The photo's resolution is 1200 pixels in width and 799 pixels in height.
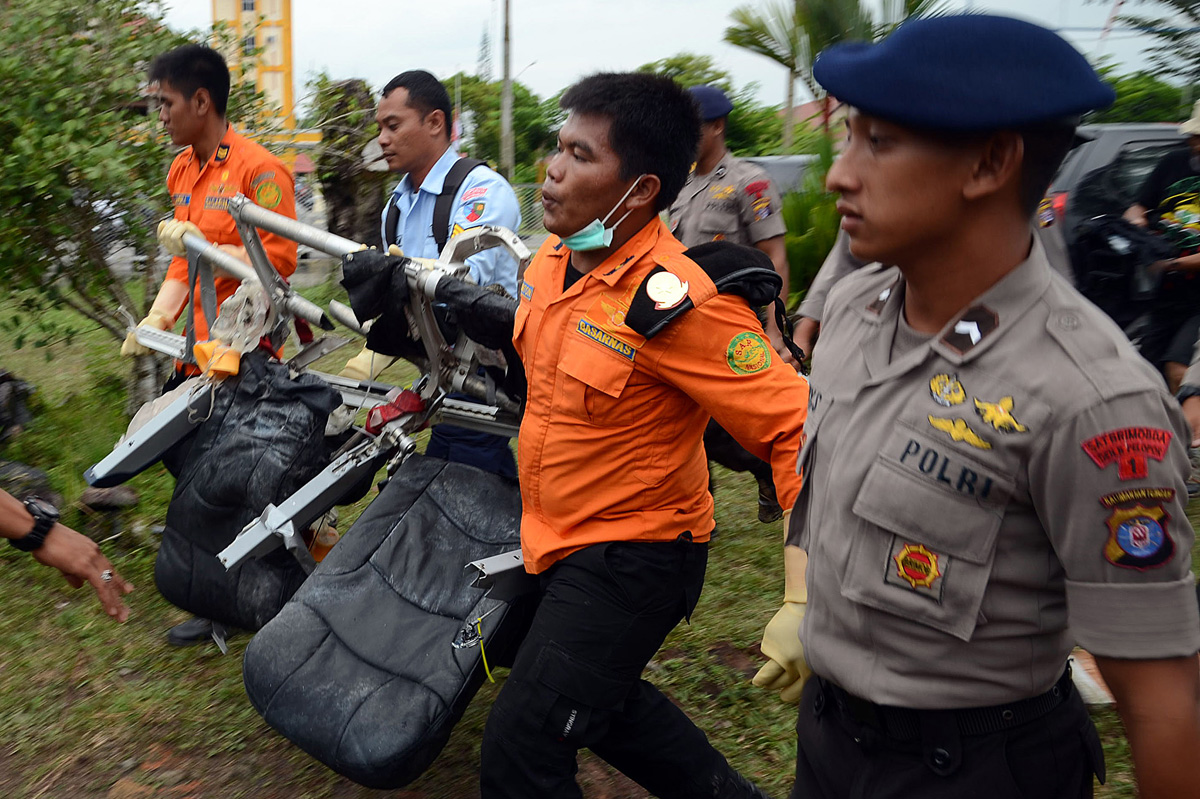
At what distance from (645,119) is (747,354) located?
61 centimetres

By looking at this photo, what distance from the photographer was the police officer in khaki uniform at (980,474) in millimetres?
1215

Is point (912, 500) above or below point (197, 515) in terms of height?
above

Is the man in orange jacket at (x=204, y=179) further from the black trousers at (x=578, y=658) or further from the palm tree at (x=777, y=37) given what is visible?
the palm tree at (x=777, y=37)

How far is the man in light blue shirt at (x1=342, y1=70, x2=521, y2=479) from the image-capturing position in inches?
135

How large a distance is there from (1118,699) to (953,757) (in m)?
0.24

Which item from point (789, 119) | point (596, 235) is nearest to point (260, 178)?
point (596, 235)

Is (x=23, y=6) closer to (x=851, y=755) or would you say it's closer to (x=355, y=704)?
(x=355, y=704)

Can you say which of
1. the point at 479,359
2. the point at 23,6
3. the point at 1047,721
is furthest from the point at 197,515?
the point at 23,6

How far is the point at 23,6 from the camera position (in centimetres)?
526

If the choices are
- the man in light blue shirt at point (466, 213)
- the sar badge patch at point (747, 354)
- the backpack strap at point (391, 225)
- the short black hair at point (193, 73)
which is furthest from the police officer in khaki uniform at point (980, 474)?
the short black hair at point (193, 73)

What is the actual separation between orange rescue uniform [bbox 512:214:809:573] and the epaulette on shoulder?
0.02 m

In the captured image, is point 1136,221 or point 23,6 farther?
point 23,6

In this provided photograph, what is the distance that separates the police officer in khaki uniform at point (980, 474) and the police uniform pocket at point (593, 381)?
691 mm

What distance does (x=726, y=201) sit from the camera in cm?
464
